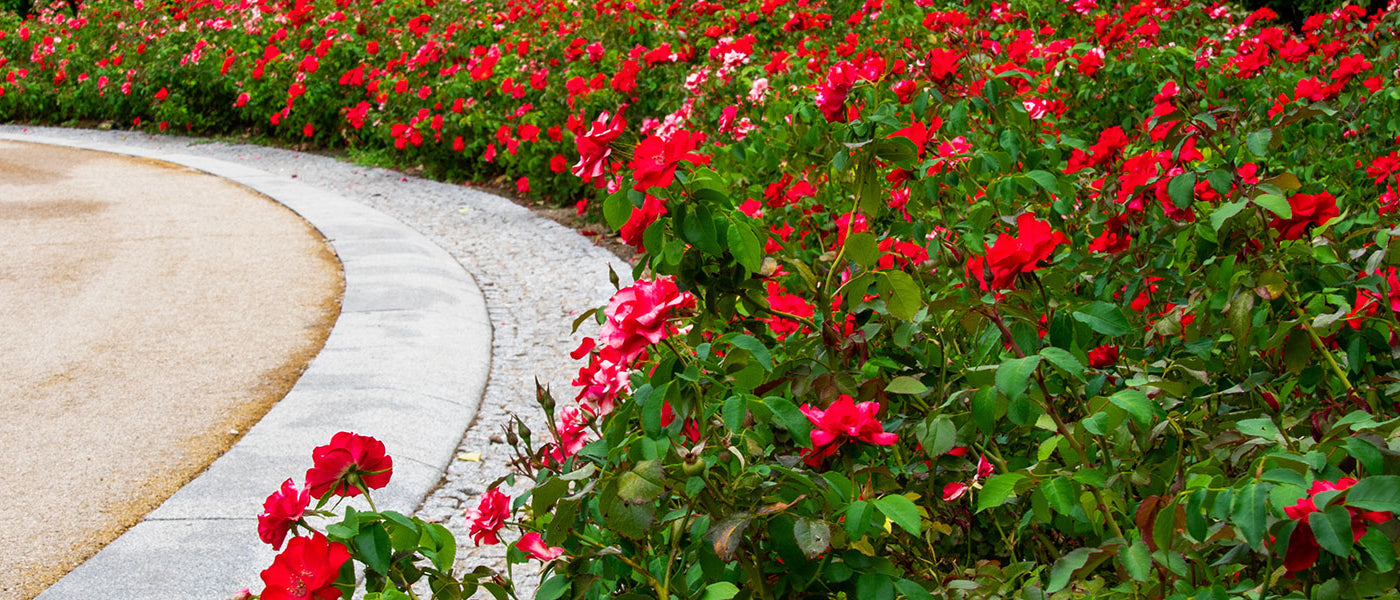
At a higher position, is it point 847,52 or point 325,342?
point 847,52

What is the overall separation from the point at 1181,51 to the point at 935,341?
8.15 feet

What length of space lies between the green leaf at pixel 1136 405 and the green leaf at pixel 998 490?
140mm

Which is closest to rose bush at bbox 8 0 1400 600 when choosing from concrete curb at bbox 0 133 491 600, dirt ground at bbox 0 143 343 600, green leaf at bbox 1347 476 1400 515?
green leaf at bbox 1347 476 1400 515

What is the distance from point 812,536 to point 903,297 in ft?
1.29

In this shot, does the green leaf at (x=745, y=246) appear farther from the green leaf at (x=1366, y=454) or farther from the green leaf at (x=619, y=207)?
the green leaf at (x=1366, y=454)

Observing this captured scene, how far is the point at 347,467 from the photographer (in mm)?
1317

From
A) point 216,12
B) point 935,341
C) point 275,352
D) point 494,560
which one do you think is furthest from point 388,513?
point 216,12

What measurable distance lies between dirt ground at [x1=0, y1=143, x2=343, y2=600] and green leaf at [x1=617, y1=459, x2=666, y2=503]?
1853mm

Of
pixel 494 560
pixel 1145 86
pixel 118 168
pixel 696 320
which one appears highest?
pixel 696 320

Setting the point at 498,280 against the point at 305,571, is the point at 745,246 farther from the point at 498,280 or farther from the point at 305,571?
the point at 498,280

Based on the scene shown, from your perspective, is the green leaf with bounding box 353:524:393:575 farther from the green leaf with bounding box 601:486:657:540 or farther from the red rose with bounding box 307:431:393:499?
the green leaf with bounding box 601:486:657:540

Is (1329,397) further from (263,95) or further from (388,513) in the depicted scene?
(263,95)

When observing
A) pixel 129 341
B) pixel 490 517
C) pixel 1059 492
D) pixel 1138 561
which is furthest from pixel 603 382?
pixel 129 341

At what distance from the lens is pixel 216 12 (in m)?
10.8
